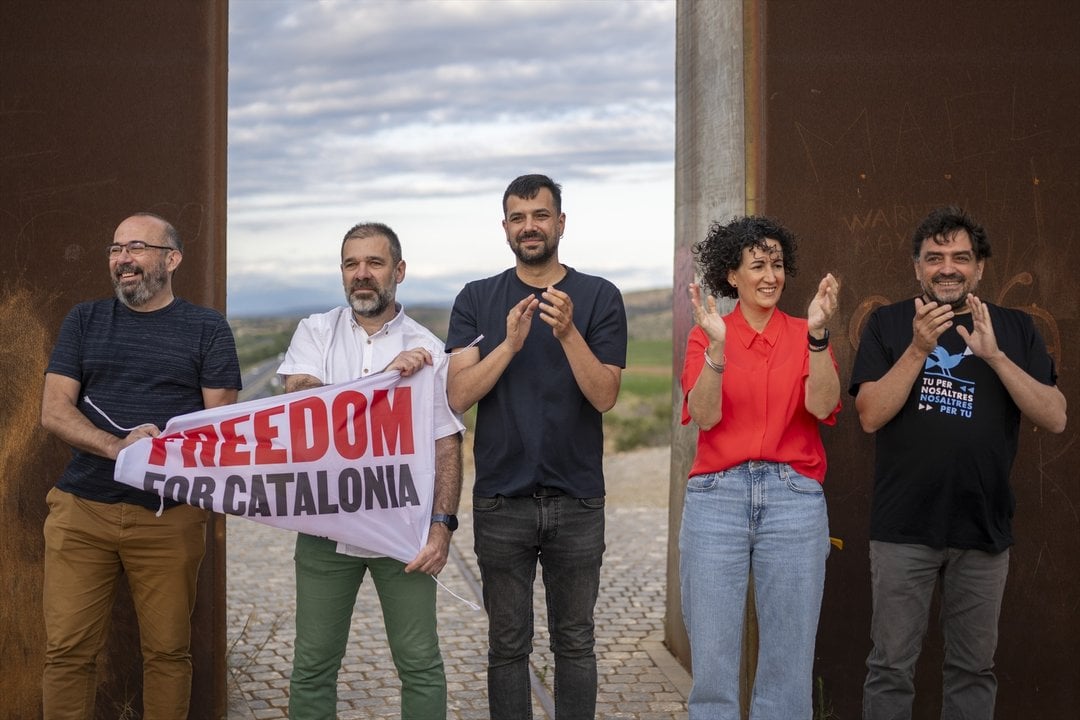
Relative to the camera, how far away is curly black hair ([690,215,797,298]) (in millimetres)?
4426

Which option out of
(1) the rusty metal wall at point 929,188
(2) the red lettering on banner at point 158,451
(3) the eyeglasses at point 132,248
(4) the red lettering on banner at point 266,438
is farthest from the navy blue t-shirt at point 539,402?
(1) the rusty metal wall at point 929,188

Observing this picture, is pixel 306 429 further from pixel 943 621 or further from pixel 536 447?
pixel 943 621

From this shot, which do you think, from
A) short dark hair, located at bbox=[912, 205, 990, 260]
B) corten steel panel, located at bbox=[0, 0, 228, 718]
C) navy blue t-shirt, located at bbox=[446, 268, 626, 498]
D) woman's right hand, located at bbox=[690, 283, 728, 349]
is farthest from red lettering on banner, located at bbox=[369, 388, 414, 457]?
short dark hair, located at bbox=[912, 205, 990, 260]

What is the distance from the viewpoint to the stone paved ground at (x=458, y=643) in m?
6.29

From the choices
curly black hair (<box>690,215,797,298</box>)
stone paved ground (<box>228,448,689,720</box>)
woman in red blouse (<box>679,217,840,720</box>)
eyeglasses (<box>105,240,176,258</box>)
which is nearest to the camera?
woman in red blouse (<box>679,217,840,720</box>)

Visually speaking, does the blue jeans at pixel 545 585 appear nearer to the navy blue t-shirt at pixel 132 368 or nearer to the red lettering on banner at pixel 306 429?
the red lettering on banner at pixel 306 429

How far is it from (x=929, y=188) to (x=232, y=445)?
3480mm

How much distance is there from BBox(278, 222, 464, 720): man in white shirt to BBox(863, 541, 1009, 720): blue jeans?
1.72 m

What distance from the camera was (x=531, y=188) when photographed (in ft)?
15.2

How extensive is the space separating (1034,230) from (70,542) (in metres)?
4.64

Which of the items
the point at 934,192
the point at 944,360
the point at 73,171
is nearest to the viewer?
the point at 944,360

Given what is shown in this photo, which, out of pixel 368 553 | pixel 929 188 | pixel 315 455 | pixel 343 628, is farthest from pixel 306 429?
pixel 929 188

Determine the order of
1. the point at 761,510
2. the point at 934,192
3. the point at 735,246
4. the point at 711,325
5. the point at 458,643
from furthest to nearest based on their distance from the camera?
1. the point at 458,643
2. the point at 934,192
3. the point at 735,246
4. the point at 761,510
5. the point at 711,325

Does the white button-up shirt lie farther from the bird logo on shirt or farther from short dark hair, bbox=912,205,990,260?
short dark hair, bbox=912,205,990,260
